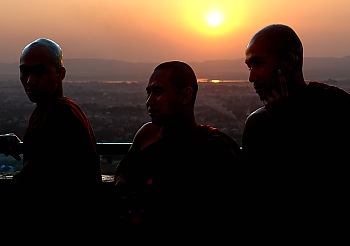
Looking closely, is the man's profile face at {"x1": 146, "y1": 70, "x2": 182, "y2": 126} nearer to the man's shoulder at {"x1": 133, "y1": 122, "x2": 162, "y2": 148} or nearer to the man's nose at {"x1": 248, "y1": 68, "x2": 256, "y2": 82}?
the man's shoulder at {"x1": 133, "y1": 122, "x2": 162, "y2": 148}

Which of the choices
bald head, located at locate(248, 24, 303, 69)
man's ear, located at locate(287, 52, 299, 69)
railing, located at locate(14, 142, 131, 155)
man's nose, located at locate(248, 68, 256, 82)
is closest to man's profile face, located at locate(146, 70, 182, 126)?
man's nose, located at locate(248, 68, 256, 82)

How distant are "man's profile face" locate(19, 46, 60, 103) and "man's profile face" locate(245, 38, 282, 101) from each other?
4.50 ft

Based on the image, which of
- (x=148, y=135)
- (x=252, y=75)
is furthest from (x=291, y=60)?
(x=148, y=135)

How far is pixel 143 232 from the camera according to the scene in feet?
9.56

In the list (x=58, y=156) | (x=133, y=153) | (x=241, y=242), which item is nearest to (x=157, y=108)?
(x=133, y=153)

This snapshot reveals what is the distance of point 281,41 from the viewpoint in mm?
2732

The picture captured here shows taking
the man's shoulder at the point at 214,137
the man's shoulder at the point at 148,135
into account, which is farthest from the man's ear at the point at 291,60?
the man's shoulder at the point at 148,135

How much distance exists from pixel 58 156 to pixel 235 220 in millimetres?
1202

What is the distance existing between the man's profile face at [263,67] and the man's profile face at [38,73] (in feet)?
4.50

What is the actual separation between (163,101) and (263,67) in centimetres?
64

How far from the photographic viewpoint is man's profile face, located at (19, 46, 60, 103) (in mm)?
3240

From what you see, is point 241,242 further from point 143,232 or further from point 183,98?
point 183,98

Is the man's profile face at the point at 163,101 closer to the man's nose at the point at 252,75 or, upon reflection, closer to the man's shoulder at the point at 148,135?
the man's shoulder at the point at 148,135

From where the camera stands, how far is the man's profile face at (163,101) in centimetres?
293
